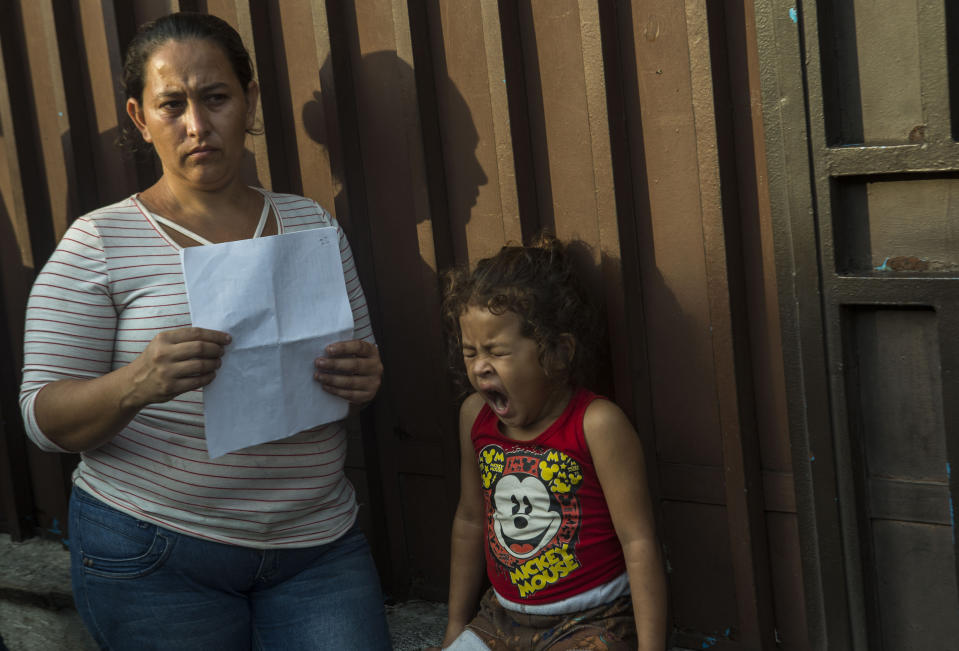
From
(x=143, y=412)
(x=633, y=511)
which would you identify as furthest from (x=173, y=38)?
(x=633, y=511)

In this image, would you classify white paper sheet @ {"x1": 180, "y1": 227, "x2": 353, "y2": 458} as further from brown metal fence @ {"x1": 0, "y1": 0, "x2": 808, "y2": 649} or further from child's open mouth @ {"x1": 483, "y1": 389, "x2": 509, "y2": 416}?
brown metal fence @ {"x1": 0, "y1": 0, "x2": 808, "y2": 649}


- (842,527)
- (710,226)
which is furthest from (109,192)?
(842,527)

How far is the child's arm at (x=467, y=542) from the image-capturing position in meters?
2.54

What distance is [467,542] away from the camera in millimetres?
2588

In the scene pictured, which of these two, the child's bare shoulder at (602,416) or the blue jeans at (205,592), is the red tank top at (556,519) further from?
the blue jeans at (205,592)

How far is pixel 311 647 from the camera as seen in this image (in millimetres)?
2312

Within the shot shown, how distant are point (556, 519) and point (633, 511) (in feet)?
0.62

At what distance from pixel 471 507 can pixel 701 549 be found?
613mm

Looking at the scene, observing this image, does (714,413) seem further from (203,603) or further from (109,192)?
(109,192)

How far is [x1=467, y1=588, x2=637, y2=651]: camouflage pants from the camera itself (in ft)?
7.38

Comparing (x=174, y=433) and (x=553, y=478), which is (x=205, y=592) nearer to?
(x=174, y=433)

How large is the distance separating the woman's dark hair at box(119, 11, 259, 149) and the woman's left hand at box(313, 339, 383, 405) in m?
0.70

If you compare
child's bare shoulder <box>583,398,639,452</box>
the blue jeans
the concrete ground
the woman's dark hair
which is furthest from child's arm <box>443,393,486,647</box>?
the concrete ground

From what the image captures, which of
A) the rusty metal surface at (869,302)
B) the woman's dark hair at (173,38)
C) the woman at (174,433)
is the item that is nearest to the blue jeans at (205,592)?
the woman at (174,433)
